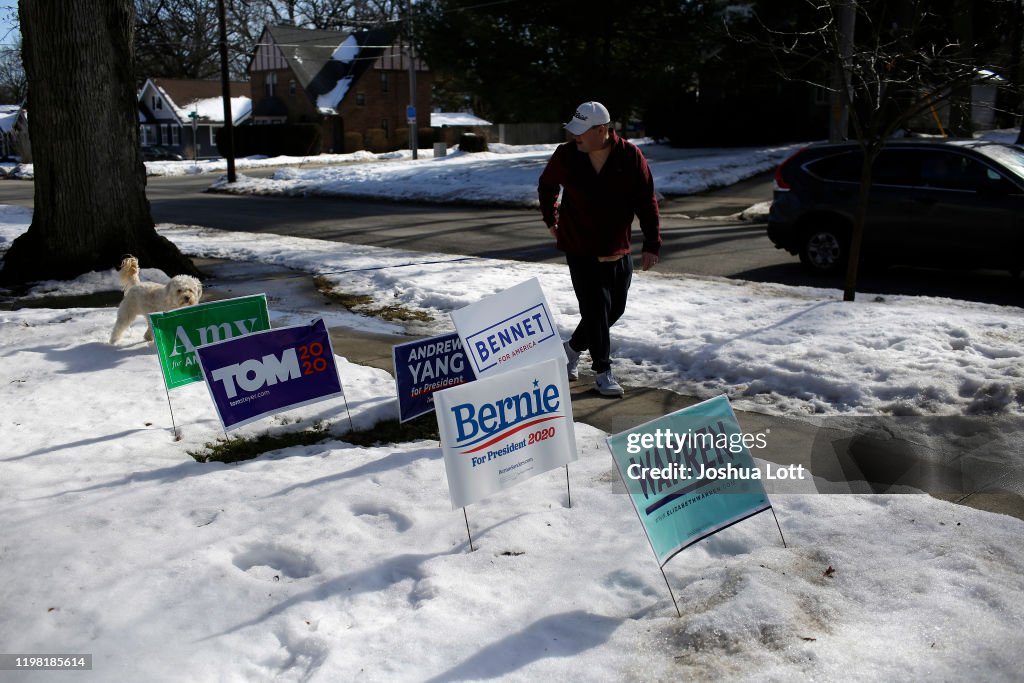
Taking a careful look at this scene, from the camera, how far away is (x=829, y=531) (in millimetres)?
4113

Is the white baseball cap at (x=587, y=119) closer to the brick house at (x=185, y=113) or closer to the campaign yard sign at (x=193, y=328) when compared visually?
the campaign yard sign at (x=193, y=328)

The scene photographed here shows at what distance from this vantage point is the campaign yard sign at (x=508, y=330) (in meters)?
5.18

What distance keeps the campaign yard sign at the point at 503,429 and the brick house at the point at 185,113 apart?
64.5 metres

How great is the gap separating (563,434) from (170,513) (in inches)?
76.0

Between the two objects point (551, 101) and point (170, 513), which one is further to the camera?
point (551, 101)

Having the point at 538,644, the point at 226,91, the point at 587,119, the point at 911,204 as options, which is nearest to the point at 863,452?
the point at 587,119

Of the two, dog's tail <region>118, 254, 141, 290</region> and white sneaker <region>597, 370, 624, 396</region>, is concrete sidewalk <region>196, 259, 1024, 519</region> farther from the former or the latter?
dog's tail <region>118, 254, 141, 290</region>

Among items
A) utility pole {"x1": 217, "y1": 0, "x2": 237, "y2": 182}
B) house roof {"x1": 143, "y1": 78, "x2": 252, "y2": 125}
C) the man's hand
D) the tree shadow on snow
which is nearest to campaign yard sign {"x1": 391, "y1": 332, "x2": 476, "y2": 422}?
the man's hand

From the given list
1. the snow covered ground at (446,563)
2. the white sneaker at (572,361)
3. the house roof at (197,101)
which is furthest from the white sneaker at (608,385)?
the house roof at (197,101)

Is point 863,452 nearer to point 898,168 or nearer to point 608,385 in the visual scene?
point 608,385

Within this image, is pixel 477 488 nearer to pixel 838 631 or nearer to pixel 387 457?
pixel 387 457

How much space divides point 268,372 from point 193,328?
798 millimetres

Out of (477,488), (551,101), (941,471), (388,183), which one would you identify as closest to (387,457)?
(477,488)

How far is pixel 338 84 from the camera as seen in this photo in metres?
62.7
